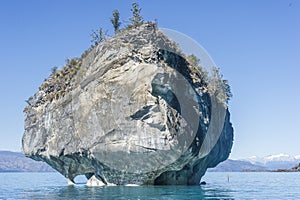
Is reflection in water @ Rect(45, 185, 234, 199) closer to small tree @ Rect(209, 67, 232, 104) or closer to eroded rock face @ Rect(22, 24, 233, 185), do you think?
eroded rock face @ Rect(22, 24, 233, 185)

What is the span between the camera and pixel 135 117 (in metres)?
48.7

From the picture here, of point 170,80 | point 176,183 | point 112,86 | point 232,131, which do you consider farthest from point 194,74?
point 232,131

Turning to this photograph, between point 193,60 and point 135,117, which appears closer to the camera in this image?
point 135,117

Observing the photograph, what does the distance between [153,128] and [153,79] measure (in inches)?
216

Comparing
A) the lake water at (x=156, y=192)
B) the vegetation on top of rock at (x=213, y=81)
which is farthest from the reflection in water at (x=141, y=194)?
the vegetation on top of rock at (x=213, y=81)

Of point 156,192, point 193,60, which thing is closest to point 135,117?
point 156,192

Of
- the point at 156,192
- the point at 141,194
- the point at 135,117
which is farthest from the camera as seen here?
the point at 135,117

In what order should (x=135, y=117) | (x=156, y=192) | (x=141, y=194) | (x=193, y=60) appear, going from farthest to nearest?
(x=193, y=60)
(x=135, y=117)
(x=156, y=192)
(x=141, y=194)

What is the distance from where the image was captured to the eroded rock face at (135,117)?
157 ft

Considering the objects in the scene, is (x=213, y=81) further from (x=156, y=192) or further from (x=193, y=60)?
(x=156, y=192)

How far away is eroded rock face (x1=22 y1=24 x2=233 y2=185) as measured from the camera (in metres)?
48.0

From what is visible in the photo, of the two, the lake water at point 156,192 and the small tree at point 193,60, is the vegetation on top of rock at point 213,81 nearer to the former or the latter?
the small tree at point 193,60

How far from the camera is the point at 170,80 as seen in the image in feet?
161

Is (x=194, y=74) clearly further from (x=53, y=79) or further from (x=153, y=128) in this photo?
(x=53, y=79)
